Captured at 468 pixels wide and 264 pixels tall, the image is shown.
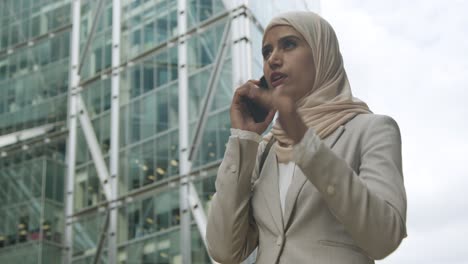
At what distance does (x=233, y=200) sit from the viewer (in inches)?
145

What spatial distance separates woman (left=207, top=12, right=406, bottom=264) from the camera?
3.25m

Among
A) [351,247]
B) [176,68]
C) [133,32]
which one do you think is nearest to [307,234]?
[351,247]

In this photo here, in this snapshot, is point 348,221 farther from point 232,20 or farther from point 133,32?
point 133,32

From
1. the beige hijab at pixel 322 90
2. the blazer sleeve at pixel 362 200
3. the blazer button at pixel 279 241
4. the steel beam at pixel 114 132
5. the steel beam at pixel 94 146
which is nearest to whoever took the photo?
the blazer sleeve at pixel 362 200

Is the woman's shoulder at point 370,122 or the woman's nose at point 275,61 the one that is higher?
the woman's nose at point 275,61

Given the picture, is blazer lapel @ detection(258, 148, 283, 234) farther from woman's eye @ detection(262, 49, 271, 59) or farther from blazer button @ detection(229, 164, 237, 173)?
woman's eye @ detection(262, 49, 271, 59)

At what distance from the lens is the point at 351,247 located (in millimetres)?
3418

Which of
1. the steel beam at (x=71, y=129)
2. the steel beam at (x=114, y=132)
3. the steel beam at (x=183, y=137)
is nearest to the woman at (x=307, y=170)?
the steel beam at (x=183, y=137)

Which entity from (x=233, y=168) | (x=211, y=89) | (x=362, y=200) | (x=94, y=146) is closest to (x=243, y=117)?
(x=233, y=168)

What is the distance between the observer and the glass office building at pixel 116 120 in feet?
75.0

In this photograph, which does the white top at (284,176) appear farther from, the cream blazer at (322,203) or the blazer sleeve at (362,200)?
the blazer sleeve at (362,200)

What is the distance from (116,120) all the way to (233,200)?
2252 centimetres

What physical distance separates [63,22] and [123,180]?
806 centimetres

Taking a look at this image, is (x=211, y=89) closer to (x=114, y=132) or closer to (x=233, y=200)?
(x=114, y=132)
